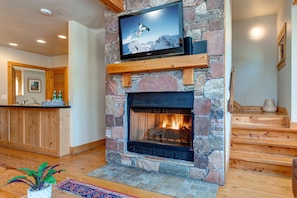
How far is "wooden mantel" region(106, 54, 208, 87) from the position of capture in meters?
2.07

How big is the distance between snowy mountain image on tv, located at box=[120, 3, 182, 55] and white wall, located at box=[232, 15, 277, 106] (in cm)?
→ 268

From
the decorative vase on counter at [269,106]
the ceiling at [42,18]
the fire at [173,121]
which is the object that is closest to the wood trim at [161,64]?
the fire at [173,121]

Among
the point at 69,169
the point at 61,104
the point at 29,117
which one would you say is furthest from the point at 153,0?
the point at 29,117

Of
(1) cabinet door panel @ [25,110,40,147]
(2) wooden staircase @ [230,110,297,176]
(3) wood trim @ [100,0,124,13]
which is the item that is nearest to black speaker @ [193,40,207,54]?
(3) wood trim @ [100,0,124,13]

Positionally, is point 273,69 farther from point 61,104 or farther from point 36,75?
point 36,75

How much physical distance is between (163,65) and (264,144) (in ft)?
5.97

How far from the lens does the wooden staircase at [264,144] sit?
7.89 feet

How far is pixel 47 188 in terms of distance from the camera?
1.04 meters

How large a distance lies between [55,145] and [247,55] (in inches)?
173

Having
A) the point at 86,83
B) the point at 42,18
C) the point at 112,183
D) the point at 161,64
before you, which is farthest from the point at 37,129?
the point at 161,64

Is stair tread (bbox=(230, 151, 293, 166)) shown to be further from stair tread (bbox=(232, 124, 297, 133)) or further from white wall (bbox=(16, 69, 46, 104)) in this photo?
white wall (bbox=(16, 69, 46, 104))

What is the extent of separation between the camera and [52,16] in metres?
3.12

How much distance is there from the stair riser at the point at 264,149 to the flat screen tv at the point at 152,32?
5.61ft

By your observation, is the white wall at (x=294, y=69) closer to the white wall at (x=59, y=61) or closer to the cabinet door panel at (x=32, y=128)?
the cabinet door panel at (x=32, y=128)
